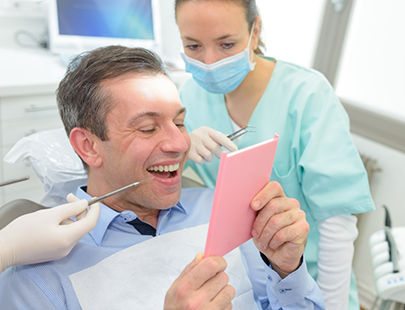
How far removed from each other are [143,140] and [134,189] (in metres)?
0.15

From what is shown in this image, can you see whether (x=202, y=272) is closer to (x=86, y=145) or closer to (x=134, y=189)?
(x=134, y=189)

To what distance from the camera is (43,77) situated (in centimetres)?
207

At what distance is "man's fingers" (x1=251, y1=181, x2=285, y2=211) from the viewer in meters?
0.81

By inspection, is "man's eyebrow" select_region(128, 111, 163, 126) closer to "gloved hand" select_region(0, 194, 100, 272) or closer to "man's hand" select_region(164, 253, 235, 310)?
"gloved hand" select_region(0, 194, 100, 272)

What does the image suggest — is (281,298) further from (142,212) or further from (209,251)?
(142,212)

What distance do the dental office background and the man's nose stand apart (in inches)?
37.7

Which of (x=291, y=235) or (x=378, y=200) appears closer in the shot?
(x=291, y=235)

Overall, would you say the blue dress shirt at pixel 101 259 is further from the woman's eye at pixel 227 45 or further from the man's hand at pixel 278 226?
the woman's eye at pixel 227 45

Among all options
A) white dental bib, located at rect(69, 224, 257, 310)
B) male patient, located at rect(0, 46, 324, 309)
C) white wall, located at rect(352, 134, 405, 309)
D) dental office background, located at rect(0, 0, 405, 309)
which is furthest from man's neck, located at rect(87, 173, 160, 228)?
white wall, located at rect(352, 134, 405, 309)

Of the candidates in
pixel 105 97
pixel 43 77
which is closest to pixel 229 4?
pixel 105 97

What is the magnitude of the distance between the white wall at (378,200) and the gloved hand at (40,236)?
1.72m

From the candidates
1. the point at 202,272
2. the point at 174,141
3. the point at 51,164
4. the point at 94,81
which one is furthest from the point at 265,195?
the point at 51,164

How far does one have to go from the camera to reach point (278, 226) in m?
0.85

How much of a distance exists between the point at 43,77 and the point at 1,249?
151 cm
